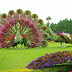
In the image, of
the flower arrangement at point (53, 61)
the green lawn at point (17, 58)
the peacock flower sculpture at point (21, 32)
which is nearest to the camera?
the flower arrangement at point (53, 61)

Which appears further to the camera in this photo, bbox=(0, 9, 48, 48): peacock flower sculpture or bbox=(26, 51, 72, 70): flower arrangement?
bbox=(0, 9, 48, 48): peacock flower sculpture

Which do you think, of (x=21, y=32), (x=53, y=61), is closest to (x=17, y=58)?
(x=53, y=61)

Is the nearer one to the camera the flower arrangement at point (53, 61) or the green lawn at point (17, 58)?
the flower arrangement at point (53, 61)

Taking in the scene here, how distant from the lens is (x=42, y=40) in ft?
73.3

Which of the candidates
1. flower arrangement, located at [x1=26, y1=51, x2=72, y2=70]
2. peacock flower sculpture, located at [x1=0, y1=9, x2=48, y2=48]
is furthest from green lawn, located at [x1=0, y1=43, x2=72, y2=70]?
peacock flower sculpture, located at [x1=0, y1=9, x2=48, y2=48]

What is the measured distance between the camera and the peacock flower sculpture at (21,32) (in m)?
20.3

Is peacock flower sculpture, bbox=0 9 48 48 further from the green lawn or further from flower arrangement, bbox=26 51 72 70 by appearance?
flower arrangement, bbox=26 51 72 70

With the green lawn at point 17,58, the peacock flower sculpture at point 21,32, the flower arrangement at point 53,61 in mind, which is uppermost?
the peacock flower sculpture at point 21,32

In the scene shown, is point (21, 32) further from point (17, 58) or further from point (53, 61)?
point (53, 61)

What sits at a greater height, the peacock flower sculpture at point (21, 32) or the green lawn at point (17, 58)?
the peacock flower sculpture at point (21, 32)

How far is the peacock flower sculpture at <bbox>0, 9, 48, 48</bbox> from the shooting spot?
20312mm

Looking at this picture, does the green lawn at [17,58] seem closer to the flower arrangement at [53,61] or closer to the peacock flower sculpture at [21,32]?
the flower arrangement at [53,61]

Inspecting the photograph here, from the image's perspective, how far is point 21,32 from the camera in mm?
22047

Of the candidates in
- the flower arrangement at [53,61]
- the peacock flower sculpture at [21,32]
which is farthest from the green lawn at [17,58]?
the peacock flower sculpture at [21,32]
